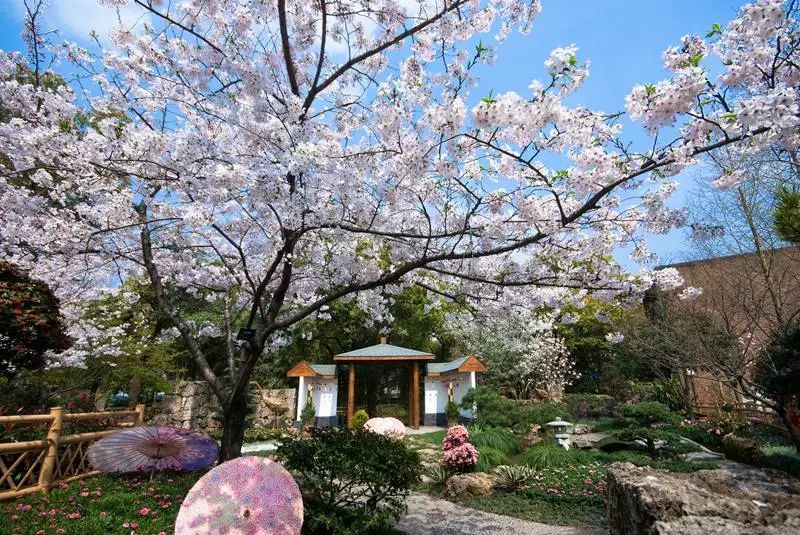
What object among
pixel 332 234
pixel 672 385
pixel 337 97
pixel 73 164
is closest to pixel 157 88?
pixel 73 164

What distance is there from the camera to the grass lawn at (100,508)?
12.2ft

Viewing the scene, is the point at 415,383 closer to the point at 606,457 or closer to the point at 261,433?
the point at 261,433

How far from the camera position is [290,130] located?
12.1 feet

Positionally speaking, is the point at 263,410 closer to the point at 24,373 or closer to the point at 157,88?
the point at 24,373

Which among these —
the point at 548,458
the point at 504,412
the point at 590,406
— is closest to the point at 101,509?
the point at 548,458

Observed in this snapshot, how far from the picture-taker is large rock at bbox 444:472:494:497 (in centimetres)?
598

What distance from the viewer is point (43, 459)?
515 cm

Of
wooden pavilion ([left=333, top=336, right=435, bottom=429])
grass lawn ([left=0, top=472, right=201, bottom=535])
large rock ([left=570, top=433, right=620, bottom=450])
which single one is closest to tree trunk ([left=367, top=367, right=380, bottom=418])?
wooden pavilion ([left=333, top=336, right=435, bottom=429])

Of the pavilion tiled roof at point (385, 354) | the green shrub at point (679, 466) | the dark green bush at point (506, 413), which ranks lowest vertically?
the green shrub at point (679, 466)

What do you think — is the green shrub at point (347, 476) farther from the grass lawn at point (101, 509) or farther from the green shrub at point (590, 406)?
the green shrub at point (590, 406)

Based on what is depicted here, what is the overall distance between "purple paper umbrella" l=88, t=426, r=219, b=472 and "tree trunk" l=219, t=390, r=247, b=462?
200cm

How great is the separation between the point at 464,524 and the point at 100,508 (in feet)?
12.7

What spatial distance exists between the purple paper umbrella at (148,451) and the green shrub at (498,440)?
4.87m

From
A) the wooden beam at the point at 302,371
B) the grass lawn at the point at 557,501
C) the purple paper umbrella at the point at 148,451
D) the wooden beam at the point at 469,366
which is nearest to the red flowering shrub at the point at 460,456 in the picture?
the grass lawn at the point at 557,501
